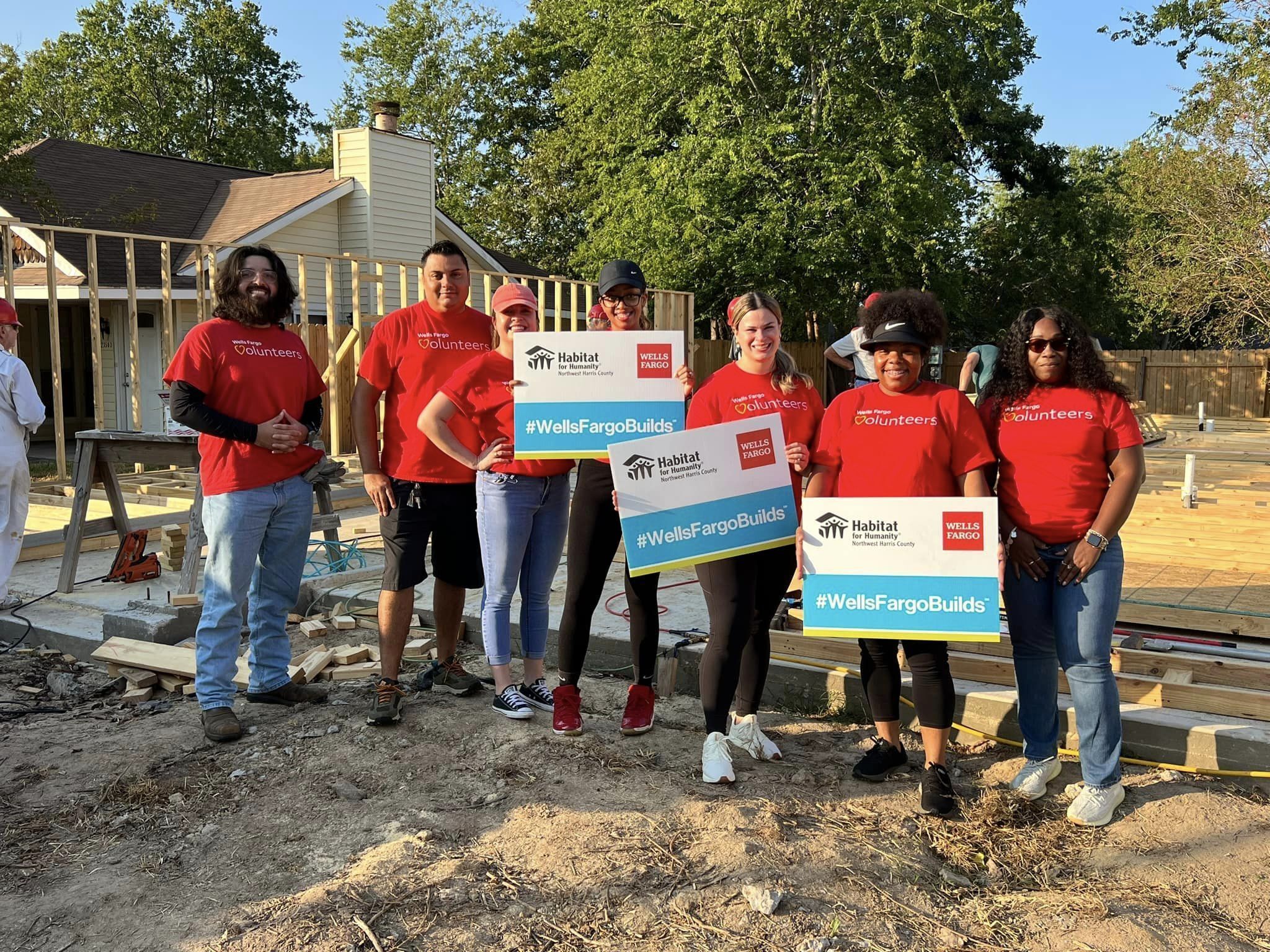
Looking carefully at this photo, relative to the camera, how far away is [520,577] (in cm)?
458

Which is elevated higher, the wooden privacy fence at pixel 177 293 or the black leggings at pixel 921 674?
the wooden privacy fence at pixel 177 293

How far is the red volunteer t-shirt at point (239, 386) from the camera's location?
4320 millimetres

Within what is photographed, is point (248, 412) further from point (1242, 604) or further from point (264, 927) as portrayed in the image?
point (1242, 604)

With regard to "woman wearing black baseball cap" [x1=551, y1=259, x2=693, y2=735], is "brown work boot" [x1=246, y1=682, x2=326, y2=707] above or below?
below

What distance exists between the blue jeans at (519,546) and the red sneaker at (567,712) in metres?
0.29

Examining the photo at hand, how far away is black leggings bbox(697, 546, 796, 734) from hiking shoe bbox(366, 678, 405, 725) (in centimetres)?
138

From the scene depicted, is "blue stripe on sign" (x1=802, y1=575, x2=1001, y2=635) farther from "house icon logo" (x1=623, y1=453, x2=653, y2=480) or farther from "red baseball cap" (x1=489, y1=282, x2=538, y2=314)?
"red baseball cap" (x1=489, y1=282, x2=538, y2=314)

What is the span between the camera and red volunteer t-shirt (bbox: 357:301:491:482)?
4.49 meters

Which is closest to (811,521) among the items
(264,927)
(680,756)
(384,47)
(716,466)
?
(716,466)

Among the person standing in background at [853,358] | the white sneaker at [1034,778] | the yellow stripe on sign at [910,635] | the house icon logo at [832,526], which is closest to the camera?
the yellow stripe on sign at [910,635]

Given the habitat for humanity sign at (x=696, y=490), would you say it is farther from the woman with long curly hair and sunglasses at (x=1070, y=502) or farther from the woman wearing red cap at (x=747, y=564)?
the woman with long curly hair and sunglasses at (x=1070, y=502)

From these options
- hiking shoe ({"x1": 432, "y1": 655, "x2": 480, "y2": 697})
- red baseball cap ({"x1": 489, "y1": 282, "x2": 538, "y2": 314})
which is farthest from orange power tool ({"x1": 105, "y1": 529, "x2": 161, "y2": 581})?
red baseball cap ({"x1": 489, "y1": 282, "x2": 538, "y2": 314})

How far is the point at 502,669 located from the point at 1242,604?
437 centimetres

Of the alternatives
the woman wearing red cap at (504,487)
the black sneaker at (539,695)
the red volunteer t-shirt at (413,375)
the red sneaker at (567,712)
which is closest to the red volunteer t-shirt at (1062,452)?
the woman wearing red cap at (504,487)
